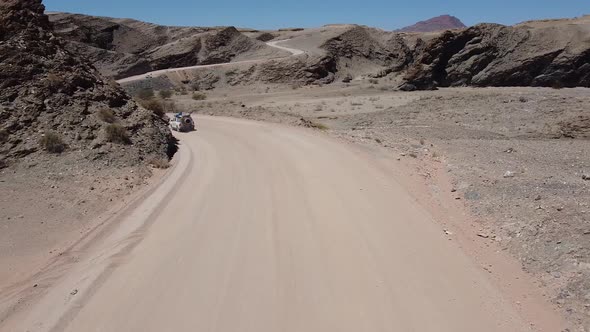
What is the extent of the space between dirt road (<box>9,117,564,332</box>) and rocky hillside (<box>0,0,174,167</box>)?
3850 millimetres

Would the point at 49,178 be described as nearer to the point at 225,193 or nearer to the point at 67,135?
the point at 67,135

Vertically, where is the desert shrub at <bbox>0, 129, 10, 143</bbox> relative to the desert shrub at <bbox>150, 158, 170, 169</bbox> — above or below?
above

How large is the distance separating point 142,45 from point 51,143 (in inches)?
2733

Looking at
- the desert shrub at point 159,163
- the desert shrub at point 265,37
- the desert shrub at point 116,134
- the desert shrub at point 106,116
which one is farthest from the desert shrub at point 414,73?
the desert shrub at point 265,37

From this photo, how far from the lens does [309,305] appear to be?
260 inches

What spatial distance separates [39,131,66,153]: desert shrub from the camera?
44.4 ft

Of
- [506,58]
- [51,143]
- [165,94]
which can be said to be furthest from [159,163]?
[506,58]

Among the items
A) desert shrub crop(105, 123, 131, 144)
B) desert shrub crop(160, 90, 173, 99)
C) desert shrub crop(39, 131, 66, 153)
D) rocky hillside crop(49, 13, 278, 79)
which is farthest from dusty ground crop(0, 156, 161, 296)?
rocky hillside crop(49, 13, 278, 79)

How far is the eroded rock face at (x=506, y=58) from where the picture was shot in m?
42.2

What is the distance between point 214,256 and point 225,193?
381 cm

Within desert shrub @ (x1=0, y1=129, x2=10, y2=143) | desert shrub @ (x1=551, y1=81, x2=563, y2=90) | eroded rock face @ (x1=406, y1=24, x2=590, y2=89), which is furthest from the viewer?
eroded rock face @ (x1=406, y1=24, x2=590, y2=89)

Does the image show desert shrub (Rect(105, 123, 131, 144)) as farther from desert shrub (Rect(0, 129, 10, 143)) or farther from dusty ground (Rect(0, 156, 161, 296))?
desert shrub (Rect(0, 129, 10, 143))

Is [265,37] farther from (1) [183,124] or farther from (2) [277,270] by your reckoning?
(2) [277,270]

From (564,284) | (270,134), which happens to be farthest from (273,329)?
(270,134)
